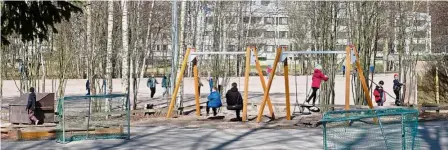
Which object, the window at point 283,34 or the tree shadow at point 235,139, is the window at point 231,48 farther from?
the tree shadow at point 235,139

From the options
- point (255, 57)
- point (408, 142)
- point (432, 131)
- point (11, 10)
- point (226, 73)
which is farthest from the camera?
point (226, 73)

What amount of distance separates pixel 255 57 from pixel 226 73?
15657 millimetres

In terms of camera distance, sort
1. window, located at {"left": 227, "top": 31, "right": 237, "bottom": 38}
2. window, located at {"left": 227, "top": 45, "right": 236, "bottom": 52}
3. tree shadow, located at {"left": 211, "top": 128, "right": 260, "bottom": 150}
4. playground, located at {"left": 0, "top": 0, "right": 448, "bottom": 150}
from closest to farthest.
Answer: playground, located at {"left": 0, "top": 0, "right": 448, "bottom": 150} < tree shadow, located at {"left": 211, "top": 128, "right": 260, "bottom": 150} < window, located at {"left": 227, "top": 45, "right": 236, "bottom": 52} < window, located at {"left": 227, "top": 31, "right": 237, "bottom": 38}

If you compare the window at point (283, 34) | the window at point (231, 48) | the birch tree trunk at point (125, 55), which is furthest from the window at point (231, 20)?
the birch tree trunk at point (125, 55)

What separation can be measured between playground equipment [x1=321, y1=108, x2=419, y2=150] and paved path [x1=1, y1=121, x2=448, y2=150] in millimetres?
4844

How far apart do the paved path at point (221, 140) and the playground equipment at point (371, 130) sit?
15.9 feet

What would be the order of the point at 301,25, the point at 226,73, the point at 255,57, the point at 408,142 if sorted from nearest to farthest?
the point at 408,142, the point at 255,57, the point at 226,73, the point at 301,25

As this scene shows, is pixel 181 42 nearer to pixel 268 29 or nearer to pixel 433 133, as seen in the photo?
pixel 433 133

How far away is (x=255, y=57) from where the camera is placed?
24281 millimetres

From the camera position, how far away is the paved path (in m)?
16.6

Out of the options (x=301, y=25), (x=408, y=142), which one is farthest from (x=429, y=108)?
(x=301, y=25)

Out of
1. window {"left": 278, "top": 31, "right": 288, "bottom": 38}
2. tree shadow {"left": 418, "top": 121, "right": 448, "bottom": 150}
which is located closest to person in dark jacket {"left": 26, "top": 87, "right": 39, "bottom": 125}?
tree shadow {"left": 418, "top": 121, "right": 448, "bottom": 150}

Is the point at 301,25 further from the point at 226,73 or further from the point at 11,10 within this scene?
the point at 11,10

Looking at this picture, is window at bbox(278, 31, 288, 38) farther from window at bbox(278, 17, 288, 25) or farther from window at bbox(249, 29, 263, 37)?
window at bbox(249, 29, 263, 37)
